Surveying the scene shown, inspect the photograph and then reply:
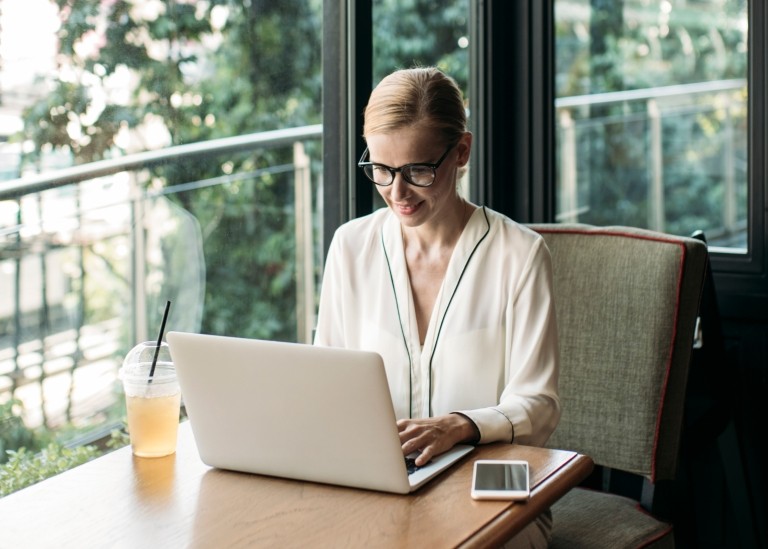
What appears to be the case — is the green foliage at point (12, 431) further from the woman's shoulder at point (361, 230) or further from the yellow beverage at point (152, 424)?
the woman's shoulder at point (361, 230)

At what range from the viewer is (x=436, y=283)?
74.5 inches

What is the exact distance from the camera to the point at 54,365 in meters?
1.70

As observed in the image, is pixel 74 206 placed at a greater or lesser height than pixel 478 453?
greater

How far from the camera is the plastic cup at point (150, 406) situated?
1.53 meters

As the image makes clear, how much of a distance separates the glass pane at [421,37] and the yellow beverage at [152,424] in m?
1.02

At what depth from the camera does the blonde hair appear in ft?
5.90

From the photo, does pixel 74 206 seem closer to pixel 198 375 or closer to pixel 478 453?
pixel 198 375

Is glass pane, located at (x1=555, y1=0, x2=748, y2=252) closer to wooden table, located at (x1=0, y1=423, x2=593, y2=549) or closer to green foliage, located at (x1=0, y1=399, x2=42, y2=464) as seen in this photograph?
wooden table, located at (x1=0, y1=423, x2=593, y2=549)

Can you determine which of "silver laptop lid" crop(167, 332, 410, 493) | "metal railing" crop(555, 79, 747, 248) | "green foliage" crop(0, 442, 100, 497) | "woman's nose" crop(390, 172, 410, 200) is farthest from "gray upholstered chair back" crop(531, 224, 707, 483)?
"green foliage" crop(0, 442, 100, 497)

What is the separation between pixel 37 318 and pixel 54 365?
94mm

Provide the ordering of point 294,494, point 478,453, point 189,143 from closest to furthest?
point 294,494 → point 478,453 → point 189,143

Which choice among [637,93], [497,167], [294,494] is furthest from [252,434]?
[637,93]

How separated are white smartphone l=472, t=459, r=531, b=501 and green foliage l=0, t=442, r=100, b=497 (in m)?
0.75

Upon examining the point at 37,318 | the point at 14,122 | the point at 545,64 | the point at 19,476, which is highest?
the point at 545,64
